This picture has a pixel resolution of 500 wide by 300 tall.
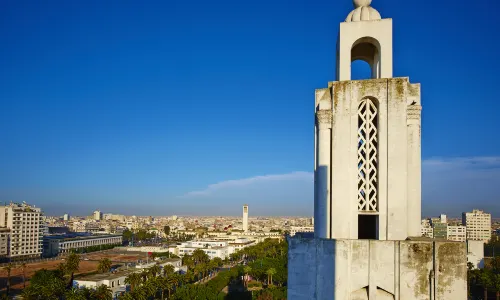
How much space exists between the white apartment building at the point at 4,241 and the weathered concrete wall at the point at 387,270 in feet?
351

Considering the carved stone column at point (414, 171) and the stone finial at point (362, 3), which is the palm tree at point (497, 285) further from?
the stone finial at point (362, 3)

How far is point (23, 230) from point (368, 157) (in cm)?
11191

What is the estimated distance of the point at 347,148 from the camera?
8391 millimetres

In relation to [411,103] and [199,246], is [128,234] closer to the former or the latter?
[199,246]

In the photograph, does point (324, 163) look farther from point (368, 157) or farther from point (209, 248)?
point (209, 248)

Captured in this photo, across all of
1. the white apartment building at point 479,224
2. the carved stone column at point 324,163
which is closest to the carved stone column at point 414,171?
the carved stone column at point 324,163

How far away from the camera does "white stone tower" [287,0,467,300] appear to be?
7.82 metres

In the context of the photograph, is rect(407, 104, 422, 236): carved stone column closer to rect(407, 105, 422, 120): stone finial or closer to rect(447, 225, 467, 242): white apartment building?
rect(407, 105, 422, 120): stone finial

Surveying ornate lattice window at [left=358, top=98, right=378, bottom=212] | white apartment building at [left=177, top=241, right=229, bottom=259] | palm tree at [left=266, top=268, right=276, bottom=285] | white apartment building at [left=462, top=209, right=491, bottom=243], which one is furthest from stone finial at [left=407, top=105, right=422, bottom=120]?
white apartment building at [left=462, top=209, right=491, bottom=243]

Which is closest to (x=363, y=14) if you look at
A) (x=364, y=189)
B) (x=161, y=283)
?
(x=364, y=189)

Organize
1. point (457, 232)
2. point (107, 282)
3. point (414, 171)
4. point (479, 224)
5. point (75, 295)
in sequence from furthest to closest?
point (479, 224)
point (457, 232)
point (107, 282)
point (75, 295)
point (414, 171)

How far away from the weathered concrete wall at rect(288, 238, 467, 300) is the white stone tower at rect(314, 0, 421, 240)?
1.58 ft

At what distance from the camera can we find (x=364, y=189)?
852cm

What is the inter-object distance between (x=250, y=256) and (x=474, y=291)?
6094 cm
